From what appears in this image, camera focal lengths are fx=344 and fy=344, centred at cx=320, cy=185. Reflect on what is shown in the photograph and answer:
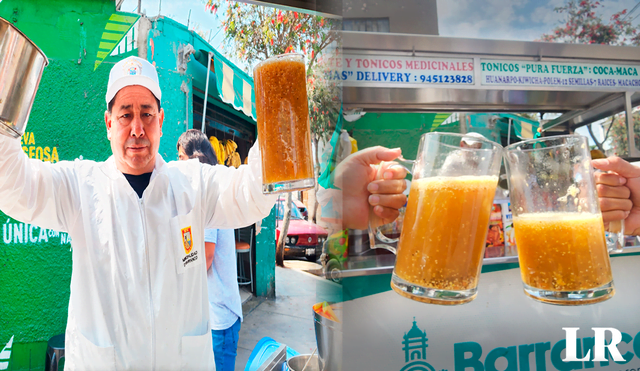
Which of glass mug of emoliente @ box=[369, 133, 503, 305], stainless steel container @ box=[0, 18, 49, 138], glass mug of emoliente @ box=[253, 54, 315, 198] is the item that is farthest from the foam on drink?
stainless steel container @ box=[0, 18, 49, 138]

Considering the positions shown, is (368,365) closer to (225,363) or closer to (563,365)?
(225,363)

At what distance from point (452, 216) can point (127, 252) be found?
109cm

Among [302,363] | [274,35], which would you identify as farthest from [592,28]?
[302,363]

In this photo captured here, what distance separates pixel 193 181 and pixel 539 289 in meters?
1.28

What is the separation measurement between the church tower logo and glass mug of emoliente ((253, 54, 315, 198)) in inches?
56.8

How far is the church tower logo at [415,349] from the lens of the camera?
197 cm

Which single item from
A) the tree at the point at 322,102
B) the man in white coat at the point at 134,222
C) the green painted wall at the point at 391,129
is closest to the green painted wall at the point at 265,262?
the tree at the point at 322,102

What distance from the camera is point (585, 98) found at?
248 centimetres

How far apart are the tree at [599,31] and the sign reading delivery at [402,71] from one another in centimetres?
88

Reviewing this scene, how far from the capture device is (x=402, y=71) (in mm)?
2059

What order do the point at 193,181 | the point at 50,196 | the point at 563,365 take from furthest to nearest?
the point at 563,365 < the point at 193,181 < the point at 50,196

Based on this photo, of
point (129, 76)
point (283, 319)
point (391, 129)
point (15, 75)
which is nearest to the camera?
point (15, 75)

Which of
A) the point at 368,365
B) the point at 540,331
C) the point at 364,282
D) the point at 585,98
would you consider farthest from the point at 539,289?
the point at 585,98

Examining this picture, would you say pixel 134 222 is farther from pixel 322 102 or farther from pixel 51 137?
pixel 322 102
